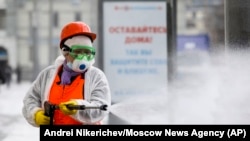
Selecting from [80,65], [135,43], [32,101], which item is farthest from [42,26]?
[80,65]

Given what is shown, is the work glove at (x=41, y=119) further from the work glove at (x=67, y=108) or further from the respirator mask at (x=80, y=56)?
the respirator mask at (x=80, y=56)

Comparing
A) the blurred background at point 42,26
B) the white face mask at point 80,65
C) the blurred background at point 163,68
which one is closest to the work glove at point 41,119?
the white face mask at point 80,65

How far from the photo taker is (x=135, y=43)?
459 centimetres

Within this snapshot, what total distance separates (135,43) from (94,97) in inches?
95.7

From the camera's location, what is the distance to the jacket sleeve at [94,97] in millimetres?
2166

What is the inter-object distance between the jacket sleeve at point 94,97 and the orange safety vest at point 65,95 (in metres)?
0.02

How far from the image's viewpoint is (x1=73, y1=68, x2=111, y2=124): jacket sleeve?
217 cm

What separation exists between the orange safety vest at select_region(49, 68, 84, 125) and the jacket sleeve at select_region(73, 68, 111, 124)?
0.08 ft

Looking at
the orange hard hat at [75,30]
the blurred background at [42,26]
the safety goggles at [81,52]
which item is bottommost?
the blurred background at [42,26]

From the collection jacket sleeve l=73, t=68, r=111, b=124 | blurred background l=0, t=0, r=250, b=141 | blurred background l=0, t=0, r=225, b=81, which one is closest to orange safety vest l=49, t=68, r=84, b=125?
jacket sleeve l=73, t=68, r=111, b=124

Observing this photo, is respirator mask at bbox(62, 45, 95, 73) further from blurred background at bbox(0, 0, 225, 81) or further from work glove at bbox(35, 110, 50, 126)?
blurred background at bbox(0, 0, 225, 81)

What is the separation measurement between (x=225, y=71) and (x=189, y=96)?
0.34m

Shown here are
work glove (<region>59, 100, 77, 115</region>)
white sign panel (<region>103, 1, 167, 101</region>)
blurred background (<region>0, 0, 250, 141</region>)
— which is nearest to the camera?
work glove (<region>59, 100, 77, 115</region>)

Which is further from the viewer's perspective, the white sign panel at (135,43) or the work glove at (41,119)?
the white sign panel at (135,43)
